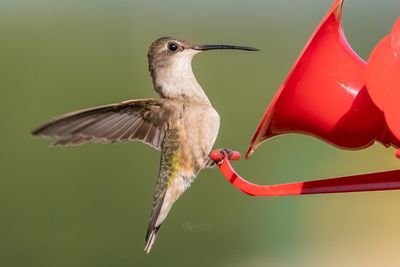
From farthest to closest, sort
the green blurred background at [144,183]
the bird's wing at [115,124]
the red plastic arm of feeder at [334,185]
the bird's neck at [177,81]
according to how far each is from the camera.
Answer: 1. the green blurred background at [144,183]
2. the bird's neck at [177,81]
3. the bird's wing at [115,124]
4. the red plastic arm of feeder at [334,185]

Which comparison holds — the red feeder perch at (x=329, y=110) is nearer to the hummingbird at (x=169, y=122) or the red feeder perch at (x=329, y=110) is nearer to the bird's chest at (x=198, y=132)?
the bird's chest at (x=198, y=132)

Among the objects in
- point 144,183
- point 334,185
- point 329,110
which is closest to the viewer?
point 334,185

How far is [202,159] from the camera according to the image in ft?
8.85

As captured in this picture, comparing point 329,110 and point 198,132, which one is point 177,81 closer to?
point 198,132

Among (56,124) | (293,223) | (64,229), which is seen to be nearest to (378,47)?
(56,124)

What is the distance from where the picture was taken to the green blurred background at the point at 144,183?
583cm

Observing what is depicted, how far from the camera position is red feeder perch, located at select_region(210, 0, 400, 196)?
210cm

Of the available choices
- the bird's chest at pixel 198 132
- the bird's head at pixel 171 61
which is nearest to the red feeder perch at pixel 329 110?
the bird's chest at pixel 198 132

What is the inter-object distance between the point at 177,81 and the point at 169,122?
14 cm

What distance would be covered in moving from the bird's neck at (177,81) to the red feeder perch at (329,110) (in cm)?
45

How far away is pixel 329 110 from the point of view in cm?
226

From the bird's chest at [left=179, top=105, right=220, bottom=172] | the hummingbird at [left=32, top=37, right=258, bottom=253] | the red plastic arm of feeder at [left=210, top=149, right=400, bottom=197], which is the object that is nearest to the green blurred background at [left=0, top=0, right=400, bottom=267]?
the hummingbird at [left=32, top=37, right=258, bottom=253]

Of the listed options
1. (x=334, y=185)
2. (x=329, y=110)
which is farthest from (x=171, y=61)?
(x=334, y=185)

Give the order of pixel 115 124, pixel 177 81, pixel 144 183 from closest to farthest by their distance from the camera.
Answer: pixel 115 124, pixel 177 81, pixel 144 183
